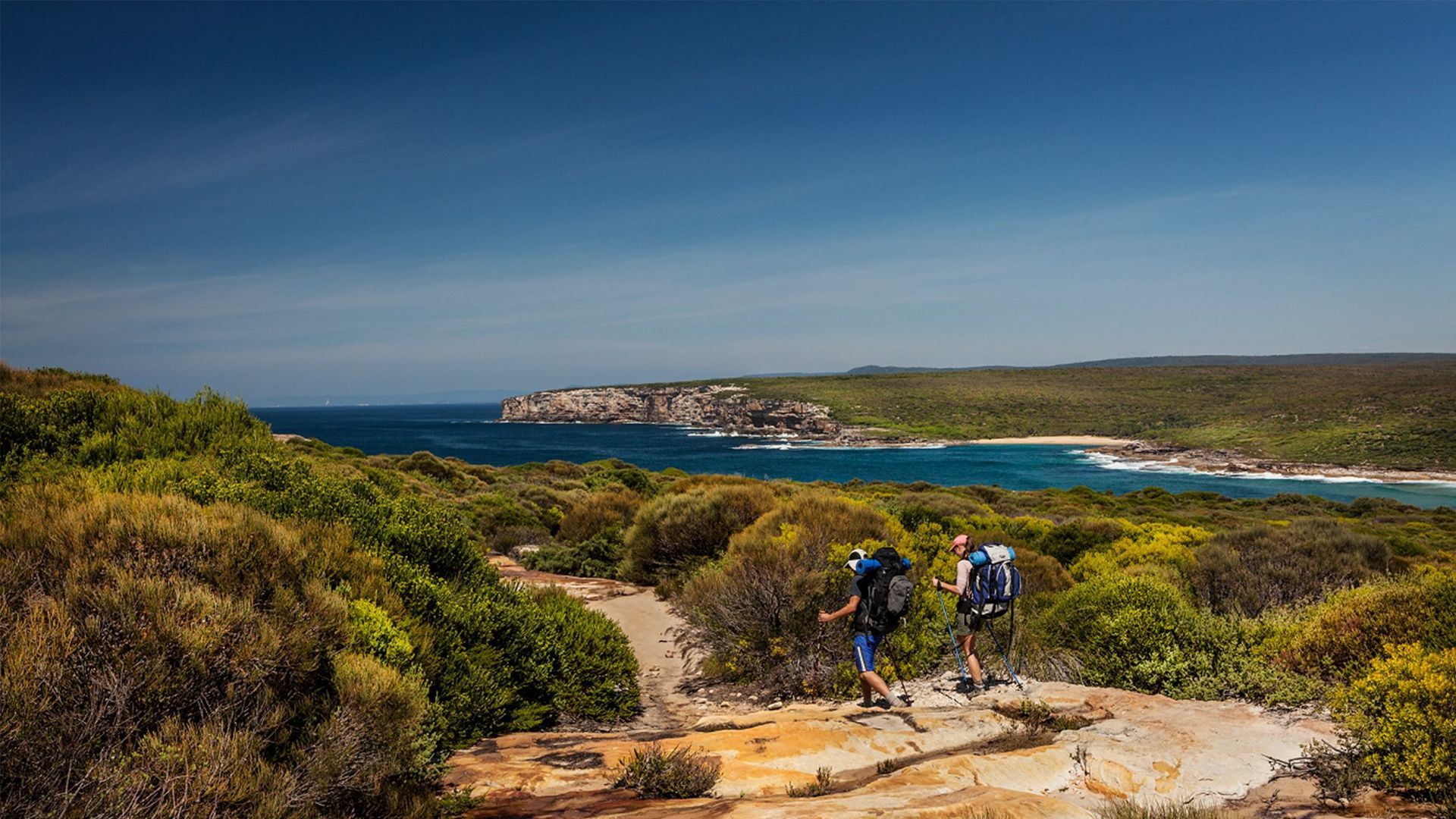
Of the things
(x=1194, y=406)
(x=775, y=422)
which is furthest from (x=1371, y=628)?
(x=1194, y=406)

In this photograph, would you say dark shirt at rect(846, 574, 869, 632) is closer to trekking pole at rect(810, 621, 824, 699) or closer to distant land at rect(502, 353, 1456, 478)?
trekking pole at rect(810, 621, 824, 699)

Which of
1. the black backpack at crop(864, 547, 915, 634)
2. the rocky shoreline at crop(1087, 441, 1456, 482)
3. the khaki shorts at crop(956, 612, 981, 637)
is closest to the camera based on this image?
the black backpack at crop(864, 547, 915, 634)

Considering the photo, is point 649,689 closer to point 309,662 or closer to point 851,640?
point 851,640

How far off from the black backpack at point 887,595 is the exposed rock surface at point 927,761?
86 cm

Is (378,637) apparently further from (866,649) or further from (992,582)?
(992,582)

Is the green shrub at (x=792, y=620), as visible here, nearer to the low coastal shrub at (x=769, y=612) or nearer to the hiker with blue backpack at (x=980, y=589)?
the low coastal shrub at (x=769, y=612)

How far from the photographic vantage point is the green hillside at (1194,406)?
7700 centimetres

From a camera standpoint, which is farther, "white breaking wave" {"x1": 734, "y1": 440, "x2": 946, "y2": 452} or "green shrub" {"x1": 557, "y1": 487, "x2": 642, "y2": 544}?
"white breaking wave" {"x1": 734, "y1": 440, "x2": 946, "y2": 452}

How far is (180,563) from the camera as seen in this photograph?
4254mm

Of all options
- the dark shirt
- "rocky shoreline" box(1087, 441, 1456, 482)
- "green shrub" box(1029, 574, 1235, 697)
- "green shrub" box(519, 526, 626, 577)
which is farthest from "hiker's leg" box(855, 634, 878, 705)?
"rocky shoreline" box(1087, 441, 1456, 482)

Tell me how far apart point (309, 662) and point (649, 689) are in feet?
20.0

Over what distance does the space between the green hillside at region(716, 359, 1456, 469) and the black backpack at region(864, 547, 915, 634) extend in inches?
3561

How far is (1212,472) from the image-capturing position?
7225 centimetres

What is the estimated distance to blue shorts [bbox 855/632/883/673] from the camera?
21.9ft
